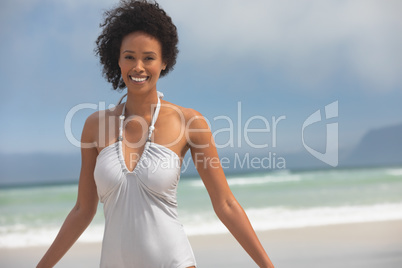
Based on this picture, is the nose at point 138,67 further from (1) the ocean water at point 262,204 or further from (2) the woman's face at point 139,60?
(1) the ocean water at point 262,204

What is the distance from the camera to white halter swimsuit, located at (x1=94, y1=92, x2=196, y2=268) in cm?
192

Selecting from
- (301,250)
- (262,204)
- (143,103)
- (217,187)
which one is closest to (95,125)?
(143,103)

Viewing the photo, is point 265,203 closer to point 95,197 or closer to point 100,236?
point 100,236

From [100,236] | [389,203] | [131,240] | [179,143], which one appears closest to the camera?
[131,240]

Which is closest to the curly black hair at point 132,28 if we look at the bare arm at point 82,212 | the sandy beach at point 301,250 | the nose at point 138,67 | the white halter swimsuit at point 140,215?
the nose at point 138,67

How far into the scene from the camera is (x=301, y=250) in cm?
659

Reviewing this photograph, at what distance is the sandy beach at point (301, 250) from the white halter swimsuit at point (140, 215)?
4001 mm

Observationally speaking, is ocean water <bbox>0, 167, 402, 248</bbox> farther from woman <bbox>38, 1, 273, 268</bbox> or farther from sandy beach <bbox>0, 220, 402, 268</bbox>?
woman <bbox>38, 1, 273, 268</bbox>

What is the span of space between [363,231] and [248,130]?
872 cm

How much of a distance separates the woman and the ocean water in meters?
6.31

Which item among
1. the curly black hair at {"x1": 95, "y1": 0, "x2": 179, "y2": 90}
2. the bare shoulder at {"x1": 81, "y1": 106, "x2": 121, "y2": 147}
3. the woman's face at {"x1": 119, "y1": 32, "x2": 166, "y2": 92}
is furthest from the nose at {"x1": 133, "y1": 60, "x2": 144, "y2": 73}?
the bare shoulder at {"x1": 81, "y1": 106, "x2": 121, "y2": 147}

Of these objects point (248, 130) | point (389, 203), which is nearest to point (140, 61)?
point (389, 203)

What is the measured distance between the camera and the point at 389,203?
1125 centimetres

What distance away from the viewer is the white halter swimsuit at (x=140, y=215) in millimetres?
1919
